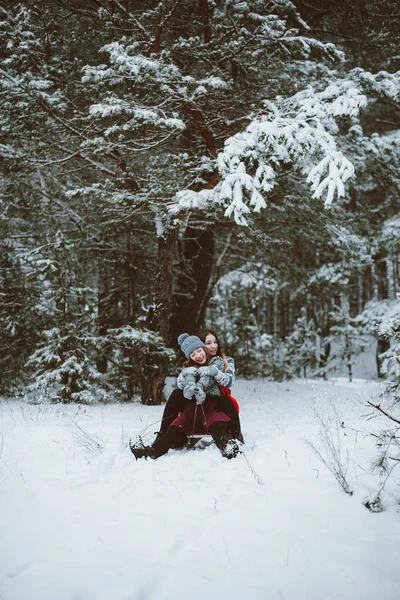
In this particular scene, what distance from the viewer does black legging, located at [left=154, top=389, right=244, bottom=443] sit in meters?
4.32

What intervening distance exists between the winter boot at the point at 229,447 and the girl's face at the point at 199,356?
1.03 metres

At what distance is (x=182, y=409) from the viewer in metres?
4.52

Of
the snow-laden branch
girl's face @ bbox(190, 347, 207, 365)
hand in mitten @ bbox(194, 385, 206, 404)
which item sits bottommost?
hand in mitten @ bbox(194, 385, 206, 404)

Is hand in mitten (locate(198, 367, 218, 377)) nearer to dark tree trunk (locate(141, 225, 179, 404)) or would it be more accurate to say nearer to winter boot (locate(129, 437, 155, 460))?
winter boot (locate(129, 437, 155, 460))

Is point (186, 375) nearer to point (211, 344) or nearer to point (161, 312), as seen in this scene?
point (211, 344)

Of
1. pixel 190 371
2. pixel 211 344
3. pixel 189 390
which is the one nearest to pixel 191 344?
pixel 211 344

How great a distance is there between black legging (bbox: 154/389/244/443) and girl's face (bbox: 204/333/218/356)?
2.02 ft

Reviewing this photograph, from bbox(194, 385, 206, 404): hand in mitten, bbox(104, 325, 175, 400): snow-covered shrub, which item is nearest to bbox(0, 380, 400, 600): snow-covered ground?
bbox(194, 385, 206, 404): hand in mitten

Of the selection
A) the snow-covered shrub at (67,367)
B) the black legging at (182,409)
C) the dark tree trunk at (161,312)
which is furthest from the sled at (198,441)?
the snow-covered shrub at (67,367)

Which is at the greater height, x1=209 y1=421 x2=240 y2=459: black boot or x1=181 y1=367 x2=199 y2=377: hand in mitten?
x1=181 y1=367 x2=199 y2=377: hand in mitten

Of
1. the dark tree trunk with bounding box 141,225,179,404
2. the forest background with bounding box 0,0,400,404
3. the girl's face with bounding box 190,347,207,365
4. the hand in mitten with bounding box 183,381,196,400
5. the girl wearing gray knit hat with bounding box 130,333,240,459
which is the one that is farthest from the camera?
the dark tree trunk with bounding box 141,225,179,404

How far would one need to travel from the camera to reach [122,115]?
231 inches

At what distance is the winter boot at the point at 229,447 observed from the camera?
12.6 ft

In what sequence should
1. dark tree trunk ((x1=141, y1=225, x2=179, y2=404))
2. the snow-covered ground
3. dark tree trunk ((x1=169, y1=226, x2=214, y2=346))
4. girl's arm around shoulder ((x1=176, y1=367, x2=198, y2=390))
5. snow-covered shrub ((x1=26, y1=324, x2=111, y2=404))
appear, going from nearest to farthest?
the snow-covered ground, girl's arm around shoulder ((x1=176, y1=367, x2=198, y2=390)), snow-covered shrub ((x1=26, y1=324, x2=111, y2=404)), dark tree trunk ((x1=141, y1=225, x2=179, y2=404)), dark tree trunk ((x1=169, y1=226, x2=214, y2=346))
